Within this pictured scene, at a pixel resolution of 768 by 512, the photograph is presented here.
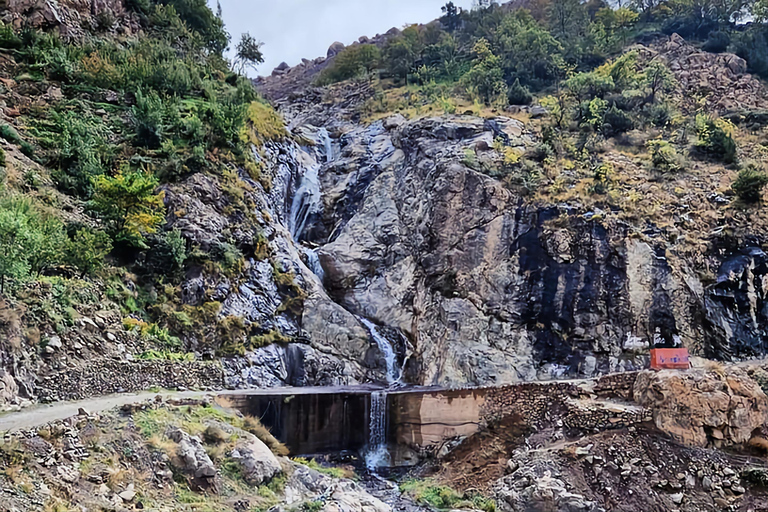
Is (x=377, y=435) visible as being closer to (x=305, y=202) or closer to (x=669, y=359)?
(x=669, y=359)

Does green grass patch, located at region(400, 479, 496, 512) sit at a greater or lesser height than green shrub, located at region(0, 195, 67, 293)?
lesser

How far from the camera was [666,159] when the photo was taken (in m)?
24.2

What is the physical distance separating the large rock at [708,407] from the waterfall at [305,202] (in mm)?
18396

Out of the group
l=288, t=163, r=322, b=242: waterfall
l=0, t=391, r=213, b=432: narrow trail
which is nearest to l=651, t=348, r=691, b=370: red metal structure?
l=0, t=391, r=213, b=432: narrow trail

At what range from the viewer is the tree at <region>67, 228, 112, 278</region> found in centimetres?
1445

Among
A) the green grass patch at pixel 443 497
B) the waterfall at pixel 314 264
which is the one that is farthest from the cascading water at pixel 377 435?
the waterfall at pixel 314 264

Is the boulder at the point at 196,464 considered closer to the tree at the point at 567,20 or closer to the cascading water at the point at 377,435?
the cascading water at the point at 377,435

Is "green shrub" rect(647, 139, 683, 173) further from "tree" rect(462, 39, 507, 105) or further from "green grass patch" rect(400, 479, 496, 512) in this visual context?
"green grass patch" rect(400, 479, 496, 512)

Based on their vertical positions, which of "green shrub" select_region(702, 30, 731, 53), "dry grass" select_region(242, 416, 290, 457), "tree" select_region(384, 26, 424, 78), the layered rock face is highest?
"tree" select_region(384, 26, 424, 78)

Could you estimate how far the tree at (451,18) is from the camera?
163 ft

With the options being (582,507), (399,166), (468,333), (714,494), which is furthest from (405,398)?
(399,166)

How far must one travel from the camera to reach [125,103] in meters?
23.9

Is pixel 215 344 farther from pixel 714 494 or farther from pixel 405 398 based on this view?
pixel 714 494

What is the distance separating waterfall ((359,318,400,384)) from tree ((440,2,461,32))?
122ft
